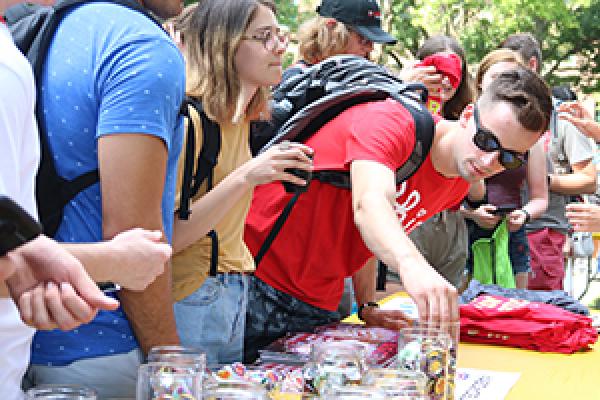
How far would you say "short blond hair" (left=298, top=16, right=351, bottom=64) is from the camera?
321cm

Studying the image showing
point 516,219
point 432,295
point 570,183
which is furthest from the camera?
point 570,183

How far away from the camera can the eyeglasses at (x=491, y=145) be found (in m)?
2.31

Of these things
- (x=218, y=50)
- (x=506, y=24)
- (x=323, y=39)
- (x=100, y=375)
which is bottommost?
(x=100, y=375)

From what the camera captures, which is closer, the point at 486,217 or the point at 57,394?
the point at 57,394

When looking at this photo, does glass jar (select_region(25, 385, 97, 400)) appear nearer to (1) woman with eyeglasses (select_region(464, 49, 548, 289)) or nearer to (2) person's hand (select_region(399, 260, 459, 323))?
(2) person's hand (select_region(399, 260, 459, 323))

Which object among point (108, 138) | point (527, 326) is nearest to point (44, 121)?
point (108, 138)

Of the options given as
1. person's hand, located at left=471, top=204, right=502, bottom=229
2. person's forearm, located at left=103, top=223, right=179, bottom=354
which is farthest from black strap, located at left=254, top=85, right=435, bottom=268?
person's hand, located at left=471, top=204, right=502, bottom=229

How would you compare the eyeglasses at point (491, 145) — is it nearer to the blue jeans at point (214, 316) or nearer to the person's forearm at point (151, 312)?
the blue jeans at point (214, 316)

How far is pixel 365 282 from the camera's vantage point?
2.68 meters

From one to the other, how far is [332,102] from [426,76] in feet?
5.14

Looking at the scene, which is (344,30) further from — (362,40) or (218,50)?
(218,50)

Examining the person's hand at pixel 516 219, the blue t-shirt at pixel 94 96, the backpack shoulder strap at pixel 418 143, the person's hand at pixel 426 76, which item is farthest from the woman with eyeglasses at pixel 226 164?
the person's hand at pixel 516 219

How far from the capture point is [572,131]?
15.4ft

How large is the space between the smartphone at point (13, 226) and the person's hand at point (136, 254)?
40cm
